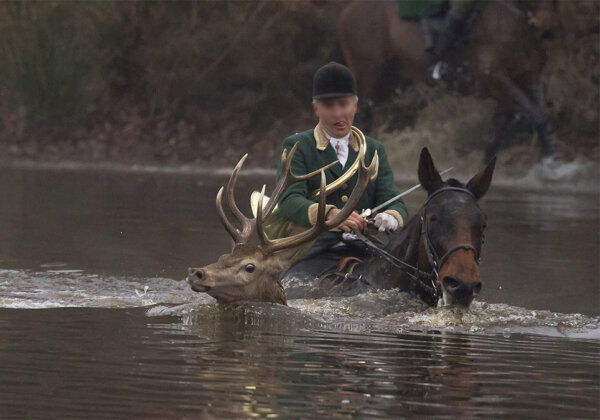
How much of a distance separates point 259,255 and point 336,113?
146cm

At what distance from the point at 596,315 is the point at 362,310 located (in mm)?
3271

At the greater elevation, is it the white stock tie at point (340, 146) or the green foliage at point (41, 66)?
the green foliage at point (41, 66)

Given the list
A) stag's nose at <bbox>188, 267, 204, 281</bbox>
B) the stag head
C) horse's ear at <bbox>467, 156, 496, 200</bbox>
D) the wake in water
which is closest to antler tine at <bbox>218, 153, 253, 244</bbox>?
the stag head

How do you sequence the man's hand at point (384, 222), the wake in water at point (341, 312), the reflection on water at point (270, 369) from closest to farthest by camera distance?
the reflection on water at point (270, 369) → the wake in water at point (341, 312) → the man's hand at point (384, 222)

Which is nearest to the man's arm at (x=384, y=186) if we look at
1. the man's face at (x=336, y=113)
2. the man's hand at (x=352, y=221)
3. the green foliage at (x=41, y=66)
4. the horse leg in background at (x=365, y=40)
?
the man's face at (x=336, y=113)

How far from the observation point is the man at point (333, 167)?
11.1 metres

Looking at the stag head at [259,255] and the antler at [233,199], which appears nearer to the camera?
the stag head at [259,255]

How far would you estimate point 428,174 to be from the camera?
10.5m

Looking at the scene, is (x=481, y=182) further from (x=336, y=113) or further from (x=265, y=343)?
(x=265, y=343)

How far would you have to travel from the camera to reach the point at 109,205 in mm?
21328

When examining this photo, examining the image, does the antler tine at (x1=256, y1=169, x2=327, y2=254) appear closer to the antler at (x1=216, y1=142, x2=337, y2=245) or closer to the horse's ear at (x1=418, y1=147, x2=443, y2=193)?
the antler at (x1=216, y1=142, x2=337, y2=245)

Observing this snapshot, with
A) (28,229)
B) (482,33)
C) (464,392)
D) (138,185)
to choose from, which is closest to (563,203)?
(482,33)

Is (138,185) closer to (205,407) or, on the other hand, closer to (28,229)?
(28,229)

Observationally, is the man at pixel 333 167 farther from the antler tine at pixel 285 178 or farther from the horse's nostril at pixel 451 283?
the horse's nostril at pixel 451 283
